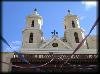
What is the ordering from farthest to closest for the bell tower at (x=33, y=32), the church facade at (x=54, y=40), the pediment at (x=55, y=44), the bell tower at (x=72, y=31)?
the bell tower at (x=72, y=31) → the bell tower at (x=33, y=32) → the pediment at (x=55, y=44) → the church facade at (x=54, y=40)

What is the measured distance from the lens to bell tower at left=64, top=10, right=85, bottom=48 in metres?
30.7

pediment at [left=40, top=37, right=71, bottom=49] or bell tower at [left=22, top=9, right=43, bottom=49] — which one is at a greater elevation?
bell tower at [left=22, top=9, right=43, bottom=49]

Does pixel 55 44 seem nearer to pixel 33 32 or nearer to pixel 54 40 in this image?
pixel 54 40

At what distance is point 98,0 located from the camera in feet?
12.2

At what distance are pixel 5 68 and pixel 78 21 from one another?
51.1 feet

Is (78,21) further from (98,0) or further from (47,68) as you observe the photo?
(98,0)

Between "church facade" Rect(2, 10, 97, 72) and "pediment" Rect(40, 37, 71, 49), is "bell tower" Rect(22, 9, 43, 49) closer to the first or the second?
"church facade" Rect(2, 10, 97, 72)

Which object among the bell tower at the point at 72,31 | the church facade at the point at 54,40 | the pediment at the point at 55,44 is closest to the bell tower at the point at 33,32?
the church facade at the point at 54,40

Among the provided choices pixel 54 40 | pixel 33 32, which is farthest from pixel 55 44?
pixel 33 32

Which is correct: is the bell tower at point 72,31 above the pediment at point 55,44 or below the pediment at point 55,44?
above

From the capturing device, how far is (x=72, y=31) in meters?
31.7

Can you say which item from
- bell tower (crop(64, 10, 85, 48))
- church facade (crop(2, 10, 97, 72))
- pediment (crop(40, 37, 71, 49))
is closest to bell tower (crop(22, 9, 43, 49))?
church facade (crop(2, 10, 97, 72))

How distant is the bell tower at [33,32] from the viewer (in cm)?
2942

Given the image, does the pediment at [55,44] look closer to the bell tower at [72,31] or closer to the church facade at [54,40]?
the church facade at [54,40]
